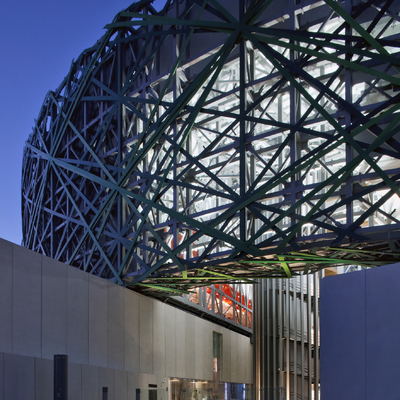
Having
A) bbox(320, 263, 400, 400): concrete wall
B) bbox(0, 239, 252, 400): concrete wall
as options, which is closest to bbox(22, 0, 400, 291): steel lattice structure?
bbox(0, 239, 252, 400): concrete wall

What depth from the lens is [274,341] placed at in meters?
35.0

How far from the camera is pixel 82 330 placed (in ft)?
60.8

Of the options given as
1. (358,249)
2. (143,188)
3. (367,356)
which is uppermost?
(143,188)

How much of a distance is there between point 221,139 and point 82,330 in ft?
31.6

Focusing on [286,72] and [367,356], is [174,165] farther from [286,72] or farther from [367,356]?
[367,356]

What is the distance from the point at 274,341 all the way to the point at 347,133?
73.8 feet

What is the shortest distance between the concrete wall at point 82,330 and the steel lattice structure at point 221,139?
199 centimetres

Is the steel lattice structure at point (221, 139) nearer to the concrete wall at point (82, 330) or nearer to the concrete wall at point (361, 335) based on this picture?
the concrete wall at point (82, 330)

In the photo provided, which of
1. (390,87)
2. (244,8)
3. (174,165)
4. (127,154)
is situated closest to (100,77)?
(127,154)

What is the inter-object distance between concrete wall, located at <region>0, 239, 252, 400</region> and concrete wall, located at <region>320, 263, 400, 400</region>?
7.13m

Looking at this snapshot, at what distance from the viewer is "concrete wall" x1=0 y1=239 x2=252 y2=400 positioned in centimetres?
1422

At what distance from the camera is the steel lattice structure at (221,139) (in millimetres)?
15609

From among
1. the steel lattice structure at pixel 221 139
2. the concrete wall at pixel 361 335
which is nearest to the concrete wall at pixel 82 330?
the steel lattice structure at pixel 221 139

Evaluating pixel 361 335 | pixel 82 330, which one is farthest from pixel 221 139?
pixel 361 335
